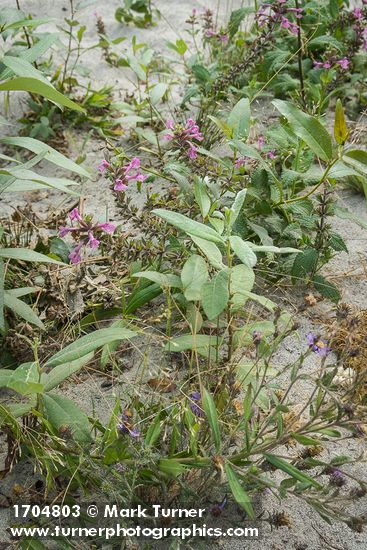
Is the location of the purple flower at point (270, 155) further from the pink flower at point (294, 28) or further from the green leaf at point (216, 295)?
the green leaf at point (216, 295)

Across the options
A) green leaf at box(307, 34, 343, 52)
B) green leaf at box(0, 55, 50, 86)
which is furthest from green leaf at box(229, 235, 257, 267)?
green leaf at box(307, 34, 343, 52)

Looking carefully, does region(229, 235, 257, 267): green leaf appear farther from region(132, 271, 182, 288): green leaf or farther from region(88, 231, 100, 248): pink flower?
region(88, 231, 100, 248): pink flower

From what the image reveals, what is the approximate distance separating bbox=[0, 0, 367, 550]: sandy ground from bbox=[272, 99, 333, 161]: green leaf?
0.52 m

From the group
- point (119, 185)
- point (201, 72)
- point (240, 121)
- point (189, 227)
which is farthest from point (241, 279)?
point (201, 72)

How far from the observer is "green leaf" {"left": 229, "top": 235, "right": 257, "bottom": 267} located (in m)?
2.24

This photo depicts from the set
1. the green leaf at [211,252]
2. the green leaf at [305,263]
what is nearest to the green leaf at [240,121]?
the green leaf at [305,263]

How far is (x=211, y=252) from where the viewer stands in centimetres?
238

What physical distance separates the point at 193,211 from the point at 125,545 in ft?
4.17

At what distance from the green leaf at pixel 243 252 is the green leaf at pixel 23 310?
0.66 meters

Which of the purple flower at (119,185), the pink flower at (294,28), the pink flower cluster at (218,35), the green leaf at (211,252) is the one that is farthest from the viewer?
the pink flower cluster at (218,35)

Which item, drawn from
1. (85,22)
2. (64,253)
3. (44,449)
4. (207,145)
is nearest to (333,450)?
(44,449)

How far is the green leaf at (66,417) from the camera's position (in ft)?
6.89

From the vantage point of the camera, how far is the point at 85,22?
492cm

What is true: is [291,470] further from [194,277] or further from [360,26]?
[360,26]
